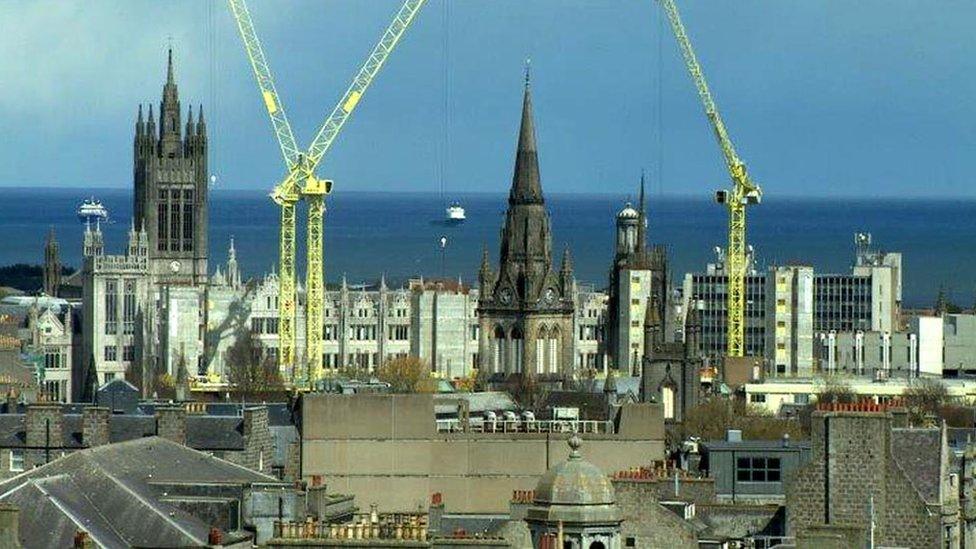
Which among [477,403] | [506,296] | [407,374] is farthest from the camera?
[506,296]

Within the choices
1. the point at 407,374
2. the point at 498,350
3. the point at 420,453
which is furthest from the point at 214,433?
the point at 498,350

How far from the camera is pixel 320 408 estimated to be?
2259 inches

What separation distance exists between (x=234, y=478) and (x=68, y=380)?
12208cm

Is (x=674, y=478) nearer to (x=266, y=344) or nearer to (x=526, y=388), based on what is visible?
(x=526, y=388)

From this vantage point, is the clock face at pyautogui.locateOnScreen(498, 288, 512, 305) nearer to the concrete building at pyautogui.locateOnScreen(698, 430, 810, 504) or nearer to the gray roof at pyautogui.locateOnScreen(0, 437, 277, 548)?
the concrete building at pyautogui.locateOnScreen(698, 430, 810, 504)

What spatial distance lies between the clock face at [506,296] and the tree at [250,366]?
8.39m

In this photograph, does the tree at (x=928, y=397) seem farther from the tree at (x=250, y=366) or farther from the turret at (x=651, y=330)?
the tree at (x=250, y=366)

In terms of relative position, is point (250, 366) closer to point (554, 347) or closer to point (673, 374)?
point (554, 347)

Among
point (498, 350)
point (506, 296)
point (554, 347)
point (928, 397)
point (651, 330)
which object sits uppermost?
point (506, 296)

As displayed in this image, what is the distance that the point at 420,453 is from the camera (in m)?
57.9

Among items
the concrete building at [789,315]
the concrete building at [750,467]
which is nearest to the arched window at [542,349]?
the concrete building at [789,315]

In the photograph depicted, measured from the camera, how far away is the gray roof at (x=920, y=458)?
157 feet

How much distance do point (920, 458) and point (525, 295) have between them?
10794 cm

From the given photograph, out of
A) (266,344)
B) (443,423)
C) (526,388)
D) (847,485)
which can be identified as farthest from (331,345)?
(847,485)
